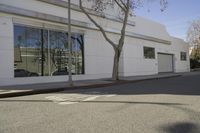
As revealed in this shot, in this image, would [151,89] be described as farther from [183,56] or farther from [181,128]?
[183,56]

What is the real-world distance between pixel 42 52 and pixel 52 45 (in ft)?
3.70

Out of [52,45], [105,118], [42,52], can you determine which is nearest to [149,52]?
[52,45]

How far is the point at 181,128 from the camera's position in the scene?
6.79 meters

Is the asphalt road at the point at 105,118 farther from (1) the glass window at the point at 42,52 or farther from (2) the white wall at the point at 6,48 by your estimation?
(1) the glass window at the point at 42,52

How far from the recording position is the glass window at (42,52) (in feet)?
66.2

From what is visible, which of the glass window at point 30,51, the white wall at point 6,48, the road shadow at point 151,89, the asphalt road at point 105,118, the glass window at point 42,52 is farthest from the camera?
the glass window at point 42,52

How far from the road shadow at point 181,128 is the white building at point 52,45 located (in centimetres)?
1394

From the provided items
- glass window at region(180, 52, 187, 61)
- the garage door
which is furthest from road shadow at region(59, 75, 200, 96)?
glass window at region(180, 52, 187, 61)

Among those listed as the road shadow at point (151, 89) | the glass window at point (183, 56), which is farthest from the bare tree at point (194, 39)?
the road shadow at point (151, 89)

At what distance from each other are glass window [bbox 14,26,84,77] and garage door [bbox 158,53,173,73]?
1736 centimetres

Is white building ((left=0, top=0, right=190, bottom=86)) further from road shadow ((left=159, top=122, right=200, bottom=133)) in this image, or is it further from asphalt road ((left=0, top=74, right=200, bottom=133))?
road shadow ((left=159, top=122, right=200, bottom=133))

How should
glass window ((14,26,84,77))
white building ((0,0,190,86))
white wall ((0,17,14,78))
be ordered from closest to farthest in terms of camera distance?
white wall ((0,17,14,78)) < white building ((0,0,190,86)) < glass window ((14,26,84,77))

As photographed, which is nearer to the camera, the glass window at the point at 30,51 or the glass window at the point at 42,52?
the glass window at the point at 30,51

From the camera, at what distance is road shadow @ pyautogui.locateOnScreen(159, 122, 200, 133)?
652cm
